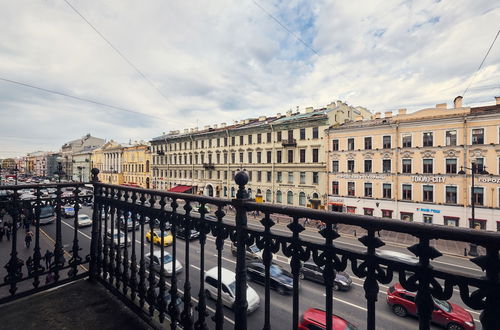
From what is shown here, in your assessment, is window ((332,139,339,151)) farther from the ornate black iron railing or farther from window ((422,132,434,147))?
the ornate black iron railing

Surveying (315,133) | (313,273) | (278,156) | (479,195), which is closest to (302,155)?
(315,133)

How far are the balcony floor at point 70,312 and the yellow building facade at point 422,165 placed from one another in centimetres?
2083

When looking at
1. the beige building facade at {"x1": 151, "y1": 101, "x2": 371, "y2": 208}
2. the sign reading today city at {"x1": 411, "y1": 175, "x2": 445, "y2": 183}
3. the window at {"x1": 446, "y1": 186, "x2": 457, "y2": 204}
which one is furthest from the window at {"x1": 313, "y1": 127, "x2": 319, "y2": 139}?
the window at {"x1": 446, "y1": 186, "x2": 457, "y2": 204}

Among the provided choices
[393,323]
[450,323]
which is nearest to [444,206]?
[393,323]

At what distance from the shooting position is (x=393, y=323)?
734cm

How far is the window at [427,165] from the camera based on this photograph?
64.5ft

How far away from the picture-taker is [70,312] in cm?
273

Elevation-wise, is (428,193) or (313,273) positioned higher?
(313,273)

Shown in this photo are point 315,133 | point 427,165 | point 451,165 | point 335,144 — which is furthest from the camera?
point 315,133

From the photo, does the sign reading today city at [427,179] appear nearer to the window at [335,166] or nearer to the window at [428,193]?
the window at [428,193]

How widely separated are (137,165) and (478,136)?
49.1 m

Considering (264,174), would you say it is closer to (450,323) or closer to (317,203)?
(317,203)

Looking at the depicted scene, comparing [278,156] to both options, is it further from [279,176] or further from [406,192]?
[406,192]

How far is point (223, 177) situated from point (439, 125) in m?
23.8
